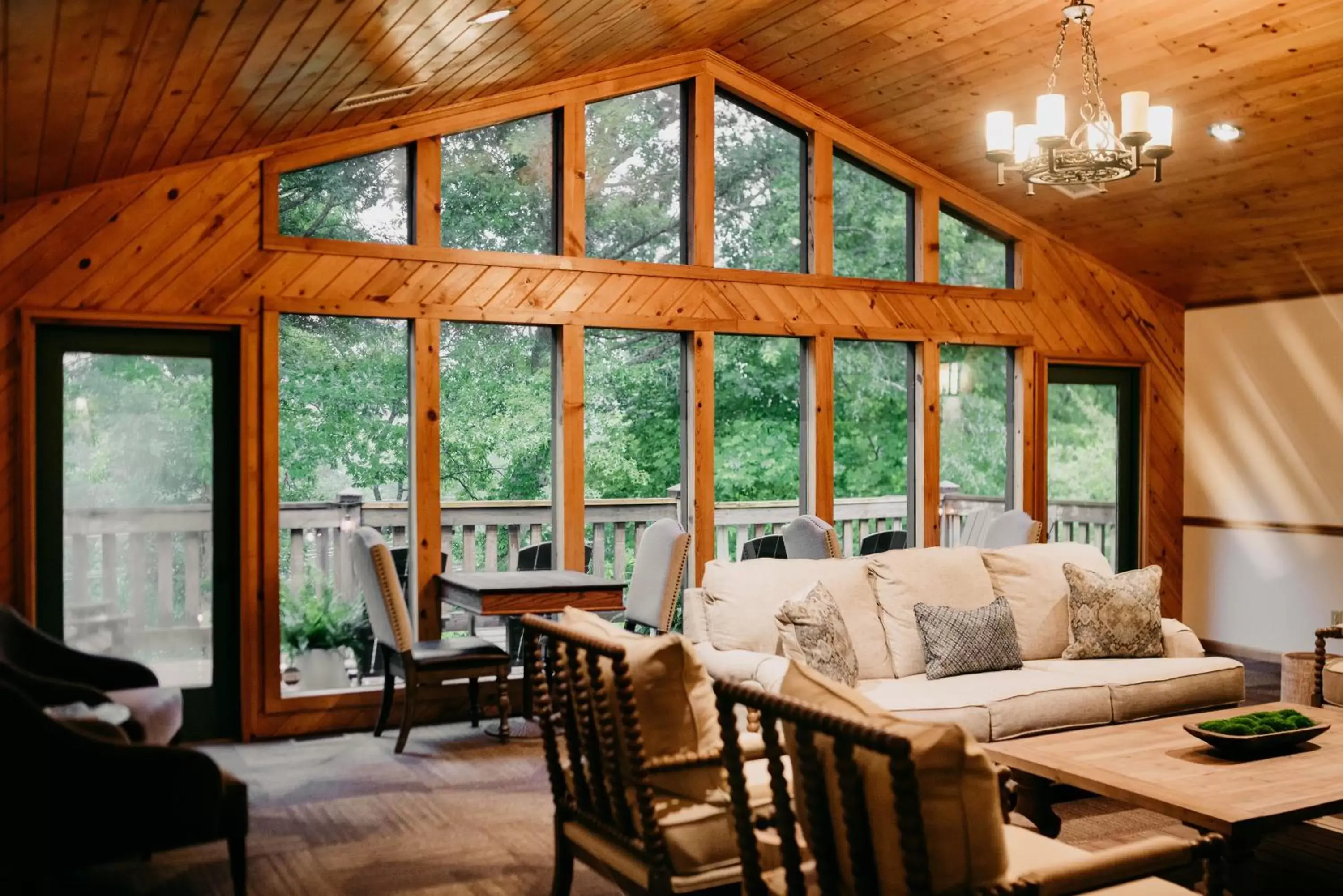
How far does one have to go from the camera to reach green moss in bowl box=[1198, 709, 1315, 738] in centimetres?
384

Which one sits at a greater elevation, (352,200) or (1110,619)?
(352,200)

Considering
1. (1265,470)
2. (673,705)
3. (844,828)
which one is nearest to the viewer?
(844,828)

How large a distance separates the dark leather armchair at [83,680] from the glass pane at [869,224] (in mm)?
4636

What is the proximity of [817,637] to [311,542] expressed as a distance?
2.77m

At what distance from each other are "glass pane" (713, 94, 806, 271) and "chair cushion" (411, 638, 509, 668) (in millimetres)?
2648

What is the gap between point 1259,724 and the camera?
12.7 ft

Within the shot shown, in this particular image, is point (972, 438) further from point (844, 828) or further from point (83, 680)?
point (844, 828)

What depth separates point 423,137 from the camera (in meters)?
6.25

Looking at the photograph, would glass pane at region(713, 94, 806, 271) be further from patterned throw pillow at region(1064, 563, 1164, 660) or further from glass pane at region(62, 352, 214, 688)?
glass pane at region(62, 352, 214, 688)

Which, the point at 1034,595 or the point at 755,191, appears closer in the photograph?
the point at 1034,595

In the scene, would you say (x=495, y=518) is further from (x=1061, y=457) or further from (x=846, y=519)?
(x=1061, y=457)

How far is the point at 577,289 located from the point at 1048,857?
14.8 ft

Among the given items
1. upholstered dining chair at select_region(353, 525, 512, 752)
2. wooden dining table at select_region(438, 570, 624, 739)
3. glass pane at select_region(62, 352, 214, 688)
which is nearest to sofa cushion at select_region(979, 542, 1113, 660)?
wooden dining table at select_region(438, 570, 624, 739)

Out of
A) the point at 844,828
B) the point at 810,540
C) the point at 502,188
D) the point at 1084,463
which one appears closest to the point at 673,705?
the point at 844,828
